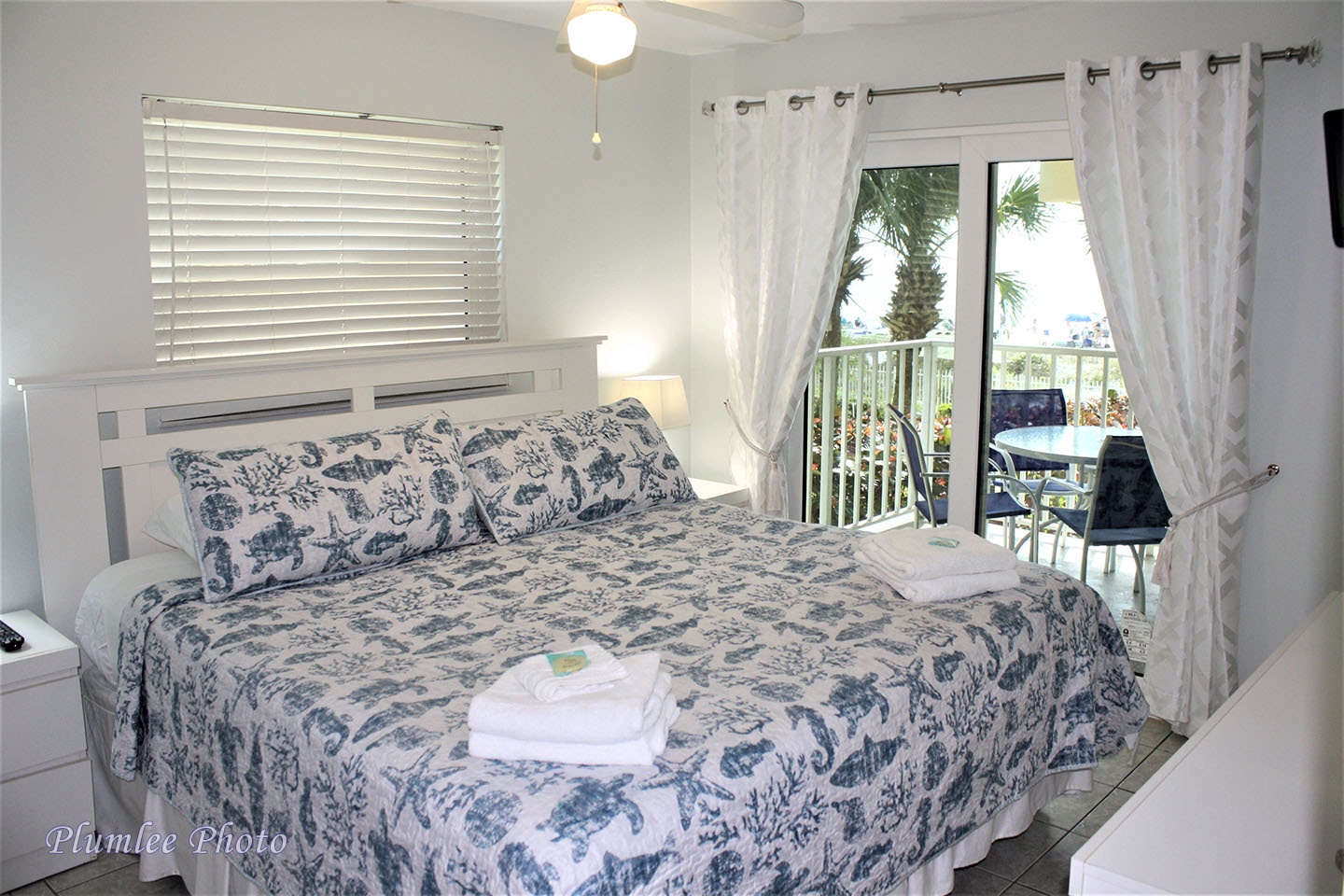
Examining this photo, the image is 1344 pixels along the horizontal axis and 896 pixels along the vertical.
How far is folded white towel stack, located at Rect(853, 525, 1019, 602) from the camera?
102 inches

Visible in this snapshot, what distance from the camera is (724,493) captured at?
428 centimetres

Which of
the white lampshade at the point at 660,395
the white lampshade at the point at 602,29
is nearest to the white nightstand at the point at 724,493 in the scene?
the white lampshade at the point at 660,395

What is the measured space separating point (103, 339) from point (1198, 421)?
3318 mm

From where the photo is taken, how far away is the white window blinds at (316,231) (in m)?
3.12

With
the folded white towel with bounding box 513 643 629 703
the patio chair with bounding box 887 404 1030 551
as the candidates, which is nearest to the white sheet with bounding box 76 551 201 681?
the folded white towel with bounding box 513 643 629 703

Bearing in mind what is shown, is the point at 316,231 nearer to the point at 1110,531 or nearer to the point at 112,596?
the point at 112,596

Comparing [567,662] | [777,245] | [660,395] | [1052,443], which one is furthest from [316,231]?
[1052,443]

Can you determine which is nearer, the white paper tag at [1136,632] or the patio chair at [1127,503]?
the patio chair at [1127,503]

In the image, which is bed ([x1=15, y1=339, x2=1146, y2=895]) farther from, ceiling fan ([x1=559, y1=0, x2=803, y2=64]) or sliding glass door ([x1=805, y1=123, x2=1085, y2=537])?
ceiling fan ([x1=559, y1=0, x2=803, y2=64])

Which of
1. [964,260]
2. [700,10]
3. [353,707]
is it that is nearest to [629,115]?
[964,260]

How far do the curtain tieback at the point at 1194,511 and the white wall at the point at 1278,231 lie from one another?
54 millimetres

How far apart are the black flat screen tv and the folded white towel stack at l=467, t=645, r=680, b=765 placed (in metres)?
1.57

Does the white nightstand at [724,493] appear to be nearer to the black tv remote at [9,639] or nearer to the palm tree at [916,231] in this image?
the palm tree at [916,231]

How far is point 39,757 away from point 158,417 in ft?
3.22
